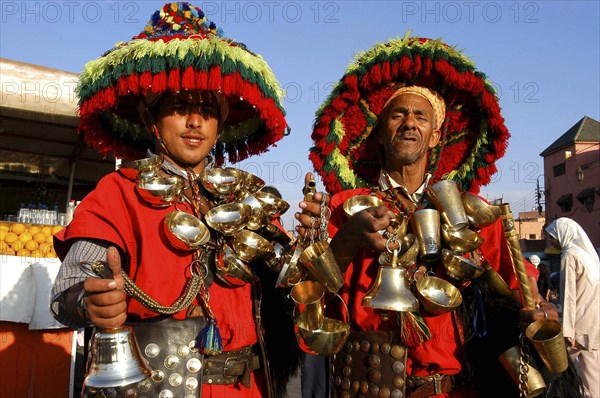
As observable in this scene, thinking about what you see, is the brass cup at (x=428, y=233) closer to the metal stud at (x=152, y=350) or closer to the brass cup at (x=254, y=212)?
the brass cup at (x=254, y=212)

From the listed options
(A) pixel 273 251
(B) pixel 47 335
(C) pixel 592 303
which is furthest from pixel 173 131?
(C) pixel 592 303

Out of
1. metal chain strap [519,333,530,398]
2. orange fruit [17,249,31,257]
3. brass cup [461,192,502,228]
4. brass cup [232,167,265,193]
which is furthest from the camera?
orange fruit [17,249,31,257]

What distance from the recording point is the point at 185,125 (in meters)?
2.61

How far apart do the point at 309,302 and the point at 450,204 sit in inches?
32.4

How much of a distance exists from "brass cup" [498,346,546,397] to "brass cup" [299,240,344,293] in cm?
77

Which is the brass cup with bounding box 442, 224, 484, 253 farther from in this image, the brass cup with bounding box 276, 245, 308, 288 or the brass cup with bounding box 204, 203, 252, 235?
the brass cup with bounding box 204, 203, 252, 235

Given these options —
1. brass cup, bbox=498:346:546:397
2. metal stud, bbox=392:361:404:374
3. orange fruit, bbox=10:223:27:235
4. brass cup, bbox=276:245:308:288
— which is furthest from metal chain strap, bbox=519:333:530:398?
orange fruit, bbox=10:223:27:235

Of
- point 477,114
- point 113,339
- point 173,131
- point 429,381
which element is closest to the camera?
point 113,339

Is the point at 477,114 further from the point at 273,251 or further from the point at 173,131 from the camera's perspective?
the point at 173,131

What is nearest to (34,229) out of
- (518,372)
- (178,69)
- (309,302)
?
(178,69)

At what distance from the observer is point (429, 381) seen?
2.41m

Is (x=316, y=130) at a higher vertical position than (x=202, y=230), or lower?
higher

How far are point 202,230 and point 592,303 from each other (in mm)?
4777

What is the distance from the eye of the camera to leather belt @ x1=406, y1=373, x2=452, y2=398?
2398mm
